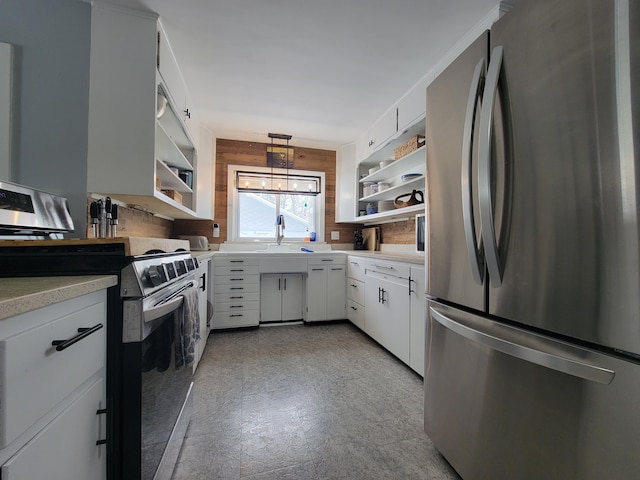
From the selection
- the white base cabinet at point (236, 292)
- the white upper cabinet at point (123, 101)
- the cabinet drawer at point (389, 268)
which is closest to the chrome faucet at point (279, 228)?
the white base cabinet at point (236, 292)

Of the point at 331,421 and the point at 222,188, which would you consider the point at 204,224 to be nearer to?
the point at 222,188

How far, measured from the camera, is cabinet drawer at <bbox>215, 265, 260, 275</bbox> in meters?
2.89

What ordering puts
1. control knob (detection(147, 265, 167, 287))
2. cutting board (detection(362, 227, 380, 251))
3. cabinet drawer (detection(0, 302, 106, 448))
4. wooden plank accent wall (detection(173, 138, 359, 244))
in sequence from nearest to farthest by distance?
cabinet drawer (detection(0, 302, 106, 448)) < control knob (detection(147, 265, 167, 287)) < wooden plank accent wall (detection(173, 138, 359, 244)) < cutting board (detection(362, 227, 380, 251))

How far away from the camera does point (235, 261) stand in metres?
2.95

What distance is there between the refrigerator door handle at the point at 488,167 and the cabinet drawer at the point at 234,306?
102 inches

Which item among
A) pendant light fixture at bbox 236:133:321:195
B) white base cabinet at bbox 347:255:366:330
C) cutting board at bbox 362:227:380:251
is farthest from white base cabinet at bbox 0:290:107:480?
cutting board at bbox 362:227:380:251

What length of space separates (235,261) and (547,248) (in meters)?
2.72

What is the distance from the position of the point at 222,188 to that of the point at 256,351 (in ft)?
7.26

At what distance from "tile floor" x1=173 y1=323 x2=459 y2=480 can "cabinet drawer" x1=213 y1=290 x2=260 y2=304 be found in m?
0.56

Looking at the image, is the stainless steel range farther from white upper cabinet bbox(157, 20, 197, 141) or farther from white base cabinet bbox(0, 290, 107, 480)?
white upper cabinet bbox(157, 20, 197, 141)

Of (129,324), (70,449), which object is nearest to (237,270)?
(129,324)

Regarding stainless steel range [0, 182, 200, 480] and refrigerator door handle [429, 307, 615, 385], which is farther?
stainless steel range [0, 182, 200, 480]

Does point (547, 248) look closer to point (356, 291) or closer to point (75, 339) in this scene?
point (75, 339)

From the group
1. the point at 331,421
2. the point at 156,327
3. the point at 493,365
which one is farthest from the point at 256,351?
the point at 493,365
